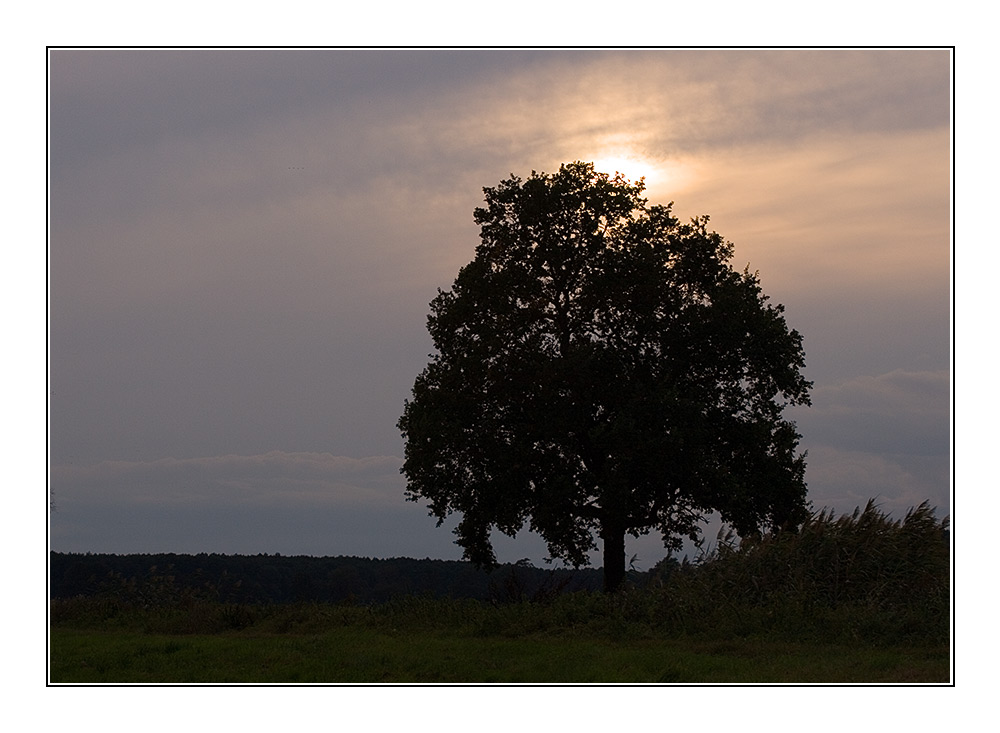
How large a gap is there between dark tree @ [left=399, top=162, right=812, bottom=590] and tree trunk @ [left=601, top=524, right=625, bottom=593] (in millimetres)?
43

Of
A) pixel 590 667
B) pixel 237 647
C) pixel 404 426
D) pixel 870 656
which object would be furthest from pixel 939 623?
pixel 404 426

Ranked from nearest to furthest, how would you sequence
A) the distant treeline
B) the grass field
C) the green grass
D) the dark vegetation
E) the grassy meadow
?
the green grass, the grass field, the grassy meadow, the dark vegetation, the distant treeline

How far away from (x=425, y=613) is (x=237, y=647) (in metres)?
5.20

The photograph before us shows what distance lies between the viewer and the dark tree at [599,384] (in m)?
27.2

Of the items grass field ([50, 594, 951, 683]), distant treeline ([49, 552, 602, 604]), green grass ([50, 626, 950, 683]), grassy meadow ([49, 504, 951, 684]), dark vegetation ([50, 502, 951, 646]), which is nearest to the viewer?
green grass ([50, 626, 950, 683])

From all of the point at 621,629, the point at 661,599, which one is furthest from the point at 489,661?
the point at 661,599

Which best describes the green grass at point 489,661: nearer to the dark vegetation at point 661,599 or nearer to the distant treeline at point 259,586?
the dark vegetation at point 661,599

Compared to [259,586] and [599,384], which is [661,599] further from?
[259,586]

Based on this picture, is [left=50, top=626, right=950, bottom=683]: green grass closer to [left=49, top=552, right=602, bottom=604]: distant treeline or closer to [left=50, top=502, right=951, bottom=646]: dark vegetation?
[left=50, top=502, right=951, bottom=646]: dark vegetation

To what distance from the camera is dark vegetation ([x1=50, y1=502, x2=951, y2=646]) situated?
19.5m

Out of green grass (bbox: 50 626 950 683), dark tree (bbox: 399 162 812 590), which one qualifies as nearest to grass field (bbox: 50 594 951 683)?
green grass (bbox: 50 626 950 683)

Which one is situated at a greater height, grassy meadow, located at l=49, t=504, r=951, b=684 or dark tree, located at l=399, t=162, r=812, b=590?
dark tree, located at l=399, t=162, r=812, b=590

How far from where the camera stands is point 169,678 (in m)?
16.2

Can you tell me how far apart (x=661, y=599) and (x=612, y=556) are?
6.17m
